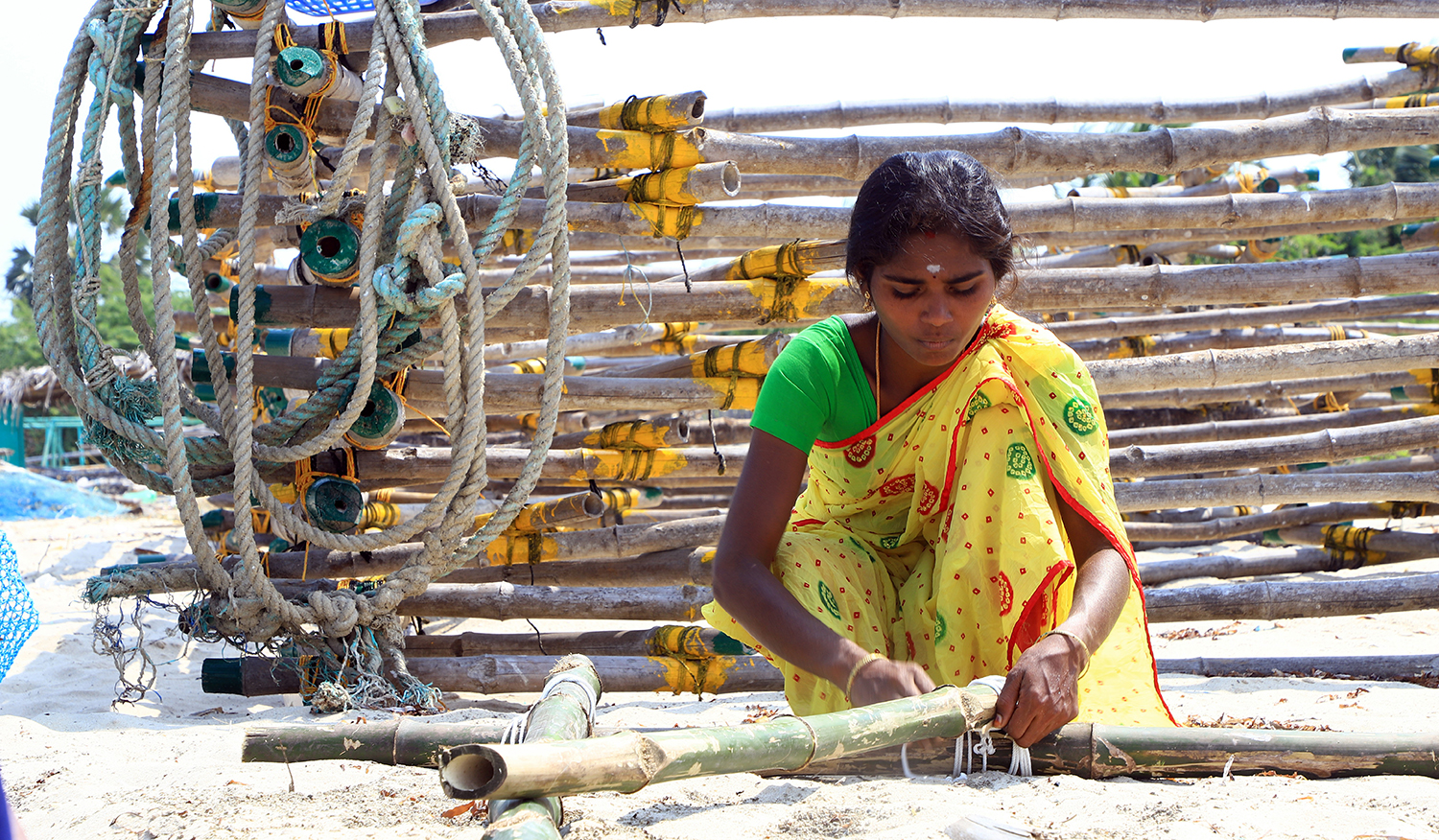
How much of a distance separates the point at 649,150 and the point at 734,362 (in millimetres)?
796

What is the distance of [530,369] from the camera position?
4688 millimetres

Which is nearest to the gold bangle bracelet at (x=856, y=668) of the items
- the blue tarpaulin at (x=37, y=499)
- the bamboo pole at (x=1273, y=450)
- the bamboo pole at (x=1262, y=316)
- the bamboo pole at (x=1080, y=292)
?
the bamboo pole at (x=1080, y=292)

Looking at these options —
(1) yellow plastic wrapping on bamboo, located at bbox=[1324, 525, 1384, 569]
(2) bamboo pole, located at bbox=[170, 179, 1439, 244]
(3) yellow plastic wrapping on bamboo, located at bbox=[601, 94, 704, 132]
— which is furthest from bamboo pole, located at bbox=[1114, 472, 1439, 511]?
(3) yellow plastic wrapping on bamboo, located at bbox=[601, 94, 704, 132]

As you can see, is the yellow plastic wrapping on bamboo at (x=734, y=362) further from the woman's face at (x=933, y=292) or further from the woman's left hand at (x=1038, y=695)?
the woman's left hand at (x=1038, y=695)

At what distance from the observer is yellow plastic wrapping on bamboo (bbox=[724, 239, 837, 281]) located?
3434 millimetres

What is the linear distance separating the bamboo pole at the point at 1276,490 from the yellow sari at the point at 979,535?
1.97 metres

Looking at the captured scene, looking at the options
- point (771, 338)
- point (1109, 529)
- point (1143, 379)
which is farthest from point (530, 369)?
point (1109, 529)

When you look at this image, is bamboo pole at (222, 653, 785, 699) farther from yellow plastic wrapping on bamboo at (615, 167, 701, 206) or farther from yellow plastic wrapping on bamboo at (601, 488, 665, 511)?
yellow plastic wrapping on bamboo at (615, 167, 701, 206)

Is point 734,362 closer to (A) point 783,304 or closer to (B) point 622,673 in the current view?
(A) point 783,304

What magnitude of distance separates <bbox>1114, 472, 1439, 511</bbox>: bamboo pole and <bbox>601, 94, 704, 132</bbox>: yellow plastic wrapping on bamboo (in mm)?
2171

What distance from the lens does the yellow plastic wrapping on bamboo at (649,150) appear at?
3170 millimetres

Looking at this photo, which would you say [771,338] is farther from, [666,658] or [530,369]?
[530,369]

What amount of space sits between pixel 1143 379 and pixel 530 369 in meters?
2.70

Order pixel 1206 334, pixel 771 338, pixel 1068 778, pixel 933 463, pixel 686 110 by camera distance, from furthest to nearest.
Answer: pixel 1206 334 → pixel 771 338 → pixel 686 110 → pixel 933 463 → pixel 1068 778
